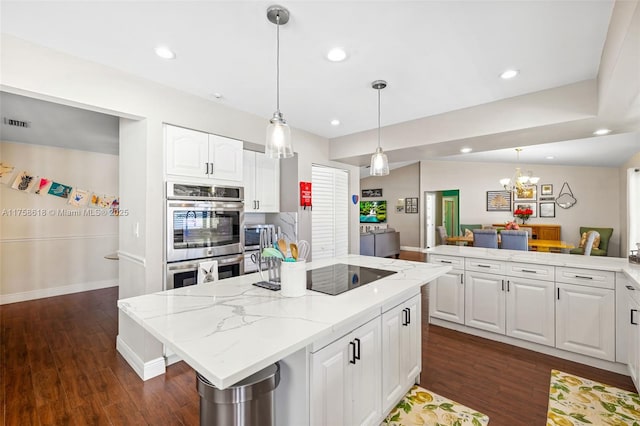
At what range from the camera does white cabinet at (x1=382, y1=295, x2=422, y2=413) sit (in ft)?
5.81

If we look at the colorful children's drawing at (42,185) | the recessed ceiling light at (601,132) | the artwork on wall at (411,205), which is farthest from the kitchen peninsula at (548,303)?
the artwork on wall at (411,205)

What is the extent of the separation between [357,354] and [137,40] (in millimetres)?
2420

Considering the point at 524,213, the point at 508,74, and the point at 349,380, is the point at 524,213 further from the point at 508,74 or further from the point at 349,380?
the point at 349,380

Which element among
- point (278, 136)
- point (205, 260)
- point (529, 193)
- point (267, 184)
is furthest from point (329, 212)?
point (529, 193)

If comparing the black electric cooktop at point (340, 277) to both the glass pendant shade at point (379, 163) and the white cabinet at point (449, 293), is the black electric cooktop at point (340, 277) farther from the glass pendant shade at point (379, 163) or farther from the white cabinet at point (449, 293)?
the white cabinet at point (449, 293)

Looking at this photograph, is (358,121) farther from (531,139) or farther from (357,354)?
(357,354)

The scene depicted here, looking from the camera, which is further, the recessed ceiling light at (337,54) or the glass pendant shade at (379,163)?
the glass pendant shade at (379,163)

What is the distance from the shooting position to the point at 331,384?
1.35 m

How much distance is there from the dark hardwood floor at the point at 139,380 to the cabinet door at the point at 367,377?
85 cm

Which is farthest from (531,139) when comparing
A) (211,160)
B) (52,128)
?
(52,128)

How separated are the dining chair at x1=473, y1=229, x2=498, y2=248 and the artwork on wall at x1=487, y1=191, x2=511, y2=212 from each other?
4088 mm

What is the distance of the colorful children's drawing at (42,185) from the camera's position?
176 inches

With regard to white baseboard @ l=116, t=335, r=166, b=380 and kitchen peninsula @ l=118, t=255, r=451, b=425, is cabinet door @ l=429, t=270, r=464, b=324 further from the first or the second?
white baseboard @ l=116, t=335, r=166, b=380

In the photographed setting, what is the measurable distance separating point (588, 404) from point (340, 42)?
10.2ft
